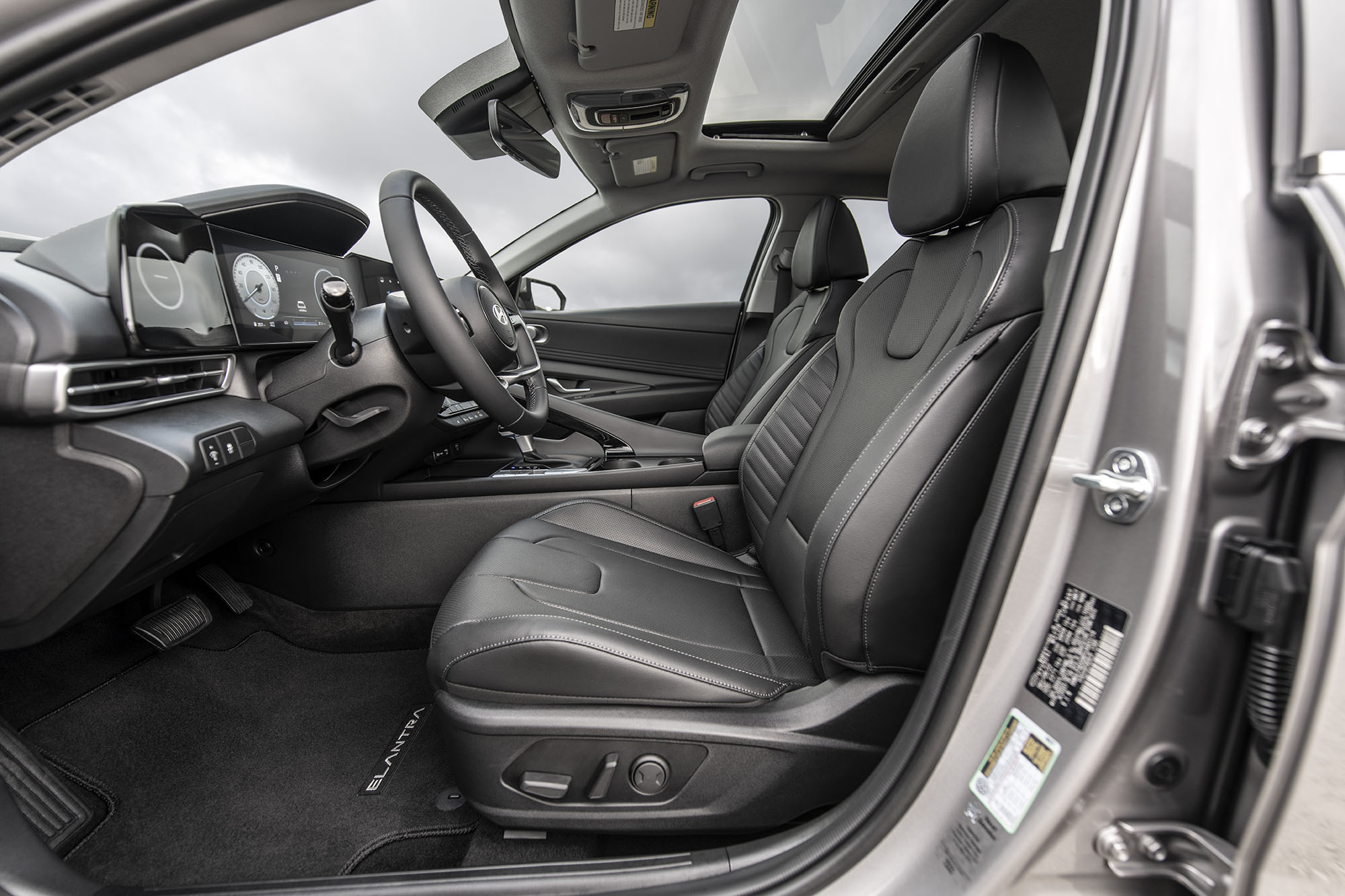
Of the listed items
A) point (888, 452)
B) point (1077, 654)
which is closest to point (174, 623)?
point (888, 452)

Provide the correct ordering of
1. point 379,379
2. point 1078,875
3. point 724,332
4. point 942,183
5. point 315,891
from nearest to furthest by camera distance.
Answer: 1. point 1078,875
2. point 315,891
3. point 942,183
4. point 379,379
5. point 724,332

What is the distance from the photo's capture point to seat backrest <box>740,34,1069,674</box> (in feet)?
2.67

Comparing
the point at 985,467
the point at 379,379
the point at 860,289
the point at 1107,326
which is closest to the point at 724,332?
the point at 860,289

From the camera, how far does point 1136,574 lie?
1.72 ft

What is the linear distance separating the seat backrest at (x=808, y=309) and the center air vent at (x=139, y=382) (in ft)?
4.22

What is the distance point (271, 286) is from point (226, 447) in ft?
1.26

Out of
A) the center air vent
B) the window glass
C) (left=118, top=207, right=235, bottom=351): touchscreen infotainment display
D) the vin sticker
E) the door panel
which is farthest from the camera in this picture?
the door panel

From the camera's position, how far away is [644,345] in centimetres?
315

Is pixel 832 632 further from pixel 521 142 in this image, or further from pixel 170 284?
pixel 521 142

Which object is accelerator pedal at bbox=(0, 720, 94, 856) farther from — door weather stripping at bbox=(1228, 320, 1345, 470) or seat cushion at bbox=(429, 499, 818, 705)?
door weather stripping at bbox=(1228, 320, 1345, 470)

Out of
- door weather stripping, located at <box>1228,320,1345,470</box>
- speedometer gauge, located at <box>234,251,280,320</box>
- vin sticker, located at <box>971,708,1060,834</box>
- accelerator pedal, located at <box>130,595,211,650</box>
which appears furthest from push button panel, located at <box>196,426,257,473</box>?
door weather stripping, located at <box>1228,320,1345,470</box>

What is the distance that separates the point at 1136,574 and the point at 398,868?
3.56 feet

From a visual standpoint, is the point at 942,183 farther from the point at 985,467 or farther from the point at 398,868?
the point at 398,868

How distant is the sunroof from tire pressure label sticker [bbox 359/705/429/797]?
6.22 feet
